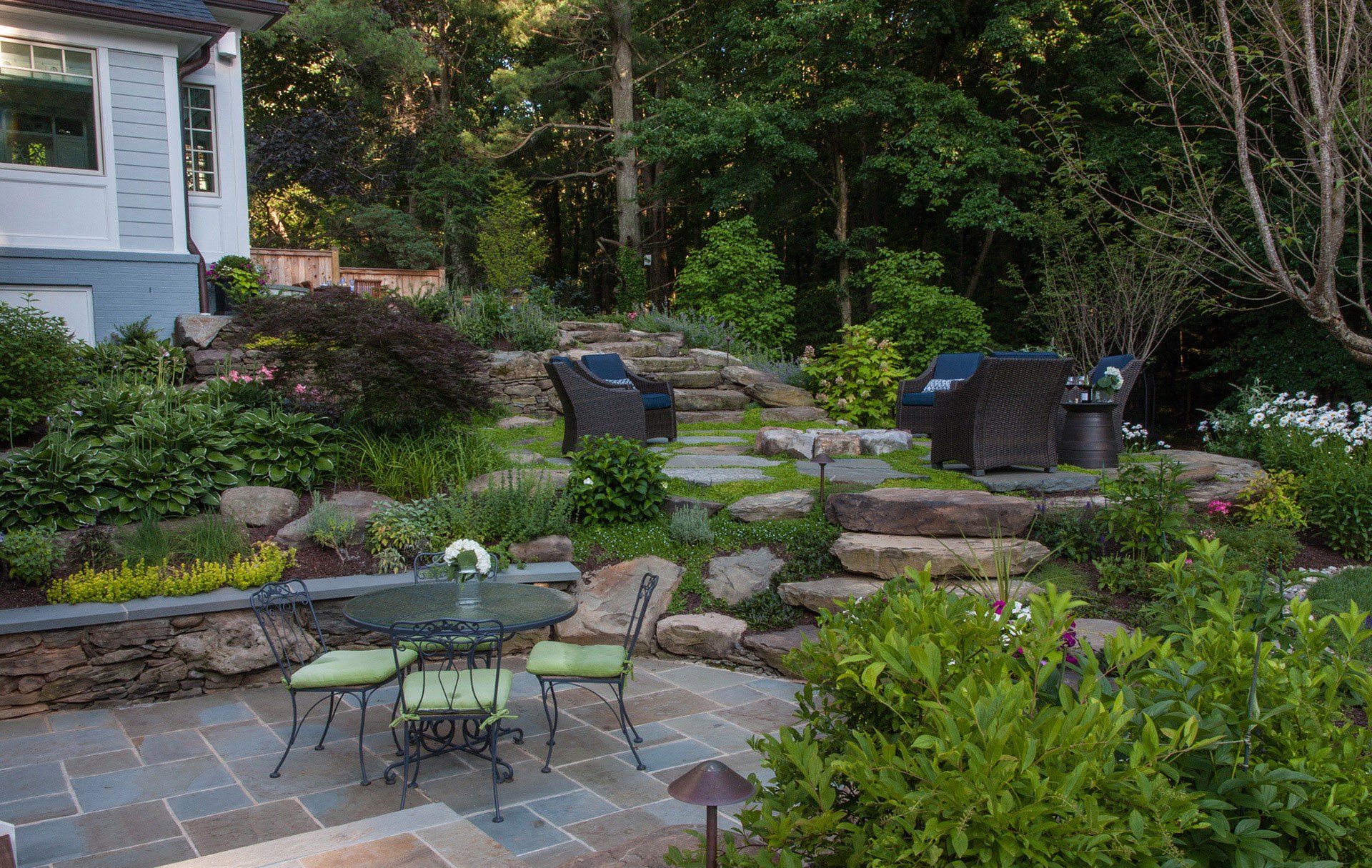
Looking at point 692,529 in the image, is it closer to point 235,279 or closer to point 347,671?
point 347,671

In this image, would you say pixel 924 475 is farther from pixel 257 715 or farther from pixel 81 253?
pixel 81 253

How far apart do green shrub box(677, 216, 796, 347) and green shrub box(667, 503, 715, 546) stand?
8.32 m

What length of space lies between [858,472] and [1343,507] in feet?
9.41

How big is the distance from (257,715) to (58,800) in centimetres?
89

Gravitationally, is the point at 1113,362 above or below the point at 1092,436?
above

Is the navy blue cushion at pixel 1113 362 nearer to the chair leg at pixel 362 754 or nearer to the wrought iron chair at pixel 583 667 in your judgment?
the wrought iron chair at pixel 583 667

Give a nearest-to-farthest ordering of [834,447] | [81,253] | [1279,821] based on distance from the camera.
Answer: [1279,821] → [834,447] → [81,253]

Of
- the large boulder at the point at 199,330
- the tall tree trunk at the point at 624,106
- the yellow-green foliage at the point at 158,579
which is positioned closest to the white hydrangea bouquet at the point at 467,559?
the yellow-green foliage at the point at 158,579

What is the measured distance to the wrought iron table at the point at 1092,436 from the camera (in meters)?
6.13

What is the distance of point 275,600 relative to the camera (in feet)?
14.3

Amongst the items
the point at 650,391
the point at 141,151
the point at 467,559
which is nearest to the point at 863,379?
the point at 650,391

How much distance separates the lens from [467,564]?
3.51 metres

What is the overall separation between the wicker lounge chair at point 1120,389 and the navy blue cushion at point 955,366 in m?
1.75

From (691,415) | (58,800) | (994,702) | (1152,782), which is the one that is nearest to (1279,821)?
(1152,782)
